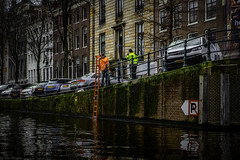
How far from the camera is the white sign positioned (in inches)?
510

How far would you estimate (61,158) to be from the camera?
6.09 metres


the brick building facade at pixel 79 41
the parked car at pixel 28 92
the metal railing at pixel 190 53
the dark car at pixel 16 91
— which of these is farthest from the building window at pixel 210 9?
the dark car at pixel 16 91

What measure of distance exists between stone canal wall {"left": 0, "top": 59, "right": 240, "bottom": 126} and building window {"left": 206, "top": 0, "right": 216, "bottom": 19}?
36.6ft

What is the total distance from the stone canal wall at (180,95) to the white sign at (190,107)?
11 cm

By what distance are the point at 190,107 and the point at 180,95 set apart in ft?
2.51

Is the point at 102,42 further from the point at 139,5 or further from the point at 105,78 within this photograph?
the point at 105,78

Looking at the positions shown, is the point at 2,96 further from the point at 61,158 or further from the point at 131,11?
the point at 61,158

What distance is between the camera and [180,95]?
13.8 m

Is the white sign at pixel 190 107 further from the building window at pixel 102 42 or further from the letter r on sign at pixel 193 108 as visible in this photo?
the building window at pixel 102 42

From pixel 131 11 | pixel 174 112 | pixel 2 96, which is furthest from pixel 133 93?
pixel 2 96

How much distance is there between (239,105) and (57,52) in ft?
136

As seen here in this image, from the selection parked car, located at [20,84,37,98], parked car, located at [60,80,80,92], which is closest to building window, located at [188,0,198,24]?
parked car, located at [60,80,80,92]

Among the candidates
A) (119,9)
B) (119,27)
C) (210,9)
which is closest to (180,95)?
Answer: (210,9)

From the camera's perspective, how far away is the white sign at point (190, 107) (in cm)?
1295
